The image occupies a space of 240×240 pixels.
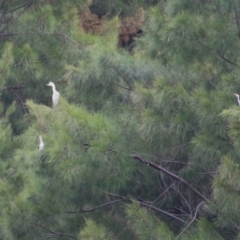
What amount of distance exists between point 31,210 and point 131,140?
2.96 feet

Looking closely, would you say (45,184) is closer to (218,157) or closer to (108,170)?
(108,170)

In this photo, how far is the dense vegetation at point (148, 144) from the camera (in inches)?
225

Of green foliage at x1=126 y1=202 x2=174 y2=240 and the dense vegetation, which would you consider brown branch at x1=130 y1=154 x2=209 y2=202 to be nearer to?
the dense vegetation

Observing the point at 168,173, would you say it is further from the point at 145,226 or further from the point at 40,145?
the point at 40,145

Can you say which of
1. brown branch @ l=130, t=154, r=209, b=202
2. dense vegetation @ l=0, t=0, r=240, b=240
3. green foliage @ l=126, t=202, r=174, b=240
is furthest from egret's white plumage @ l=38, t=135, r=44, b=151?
green foliage @ l=126, t=202, r=174, b=240

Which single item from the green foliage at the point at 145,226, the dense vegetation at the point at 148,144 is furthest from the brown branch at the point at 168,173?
the green foliage at the point at 145,226

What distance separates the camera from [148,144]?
6188 mm

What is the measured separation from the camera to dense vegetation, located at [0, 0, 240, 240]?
5.71m

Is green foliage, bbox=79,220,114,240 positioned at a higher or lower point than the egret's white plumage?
lower

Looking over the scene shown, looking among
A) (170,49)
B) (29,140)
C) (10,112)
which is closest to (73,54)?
(10,112)

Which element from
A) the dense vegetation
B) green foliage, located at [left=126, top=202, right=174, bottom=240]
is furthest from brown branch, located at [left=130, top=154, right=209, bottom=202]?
green foliage, located at [left=126, top=202, right=174, bottom=240]

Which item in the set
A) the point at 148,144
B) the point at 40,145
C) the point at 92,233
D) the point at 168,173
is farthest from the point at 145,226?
the point at 40,145

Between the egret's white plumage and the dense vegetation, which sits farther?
the egret's white plumage

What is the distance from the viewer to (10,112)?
9.64 m
